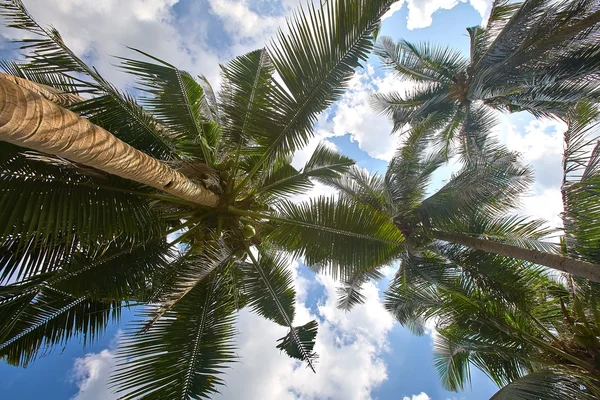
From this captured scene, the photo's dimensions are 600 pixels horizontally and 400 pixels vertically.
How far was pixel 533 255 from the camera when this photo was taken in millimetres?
5344

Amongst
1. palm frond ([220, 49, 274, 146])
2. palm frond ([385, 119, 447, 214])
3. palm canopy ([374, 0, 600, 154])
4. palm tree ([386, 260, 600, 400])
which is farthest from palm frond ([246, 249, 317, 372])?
palm canopy ([374, 0, 600, 154])

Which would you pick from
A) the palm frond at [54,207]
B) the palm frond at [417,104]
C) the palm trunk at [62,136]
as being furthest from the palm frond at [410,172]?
the palm trunk at [62,136]

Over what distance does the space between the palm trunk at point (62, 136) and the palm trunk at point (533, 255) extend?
18.1 ft

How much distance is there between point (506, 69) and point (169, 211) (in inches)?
311

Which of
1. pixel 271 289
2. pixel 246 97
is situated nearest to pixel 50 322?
pixel 271 289

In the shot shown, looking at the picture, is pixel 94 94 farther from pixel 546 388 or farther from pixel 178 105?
pixel 546 388

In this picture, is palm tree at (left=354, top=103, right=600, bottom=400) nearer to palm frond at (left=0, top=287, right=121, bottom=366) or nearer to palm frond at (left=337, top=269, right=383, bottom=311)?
palm frond at (left=337, top=269, right=383, bottom=311)

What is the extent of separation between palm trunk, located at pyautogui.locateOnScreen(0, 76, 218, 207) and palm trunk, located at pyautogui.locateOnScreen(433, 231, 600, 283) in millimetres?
5518

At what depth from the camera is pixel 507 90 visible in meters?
9.13

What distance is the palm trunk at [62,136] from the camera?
5.85 ft

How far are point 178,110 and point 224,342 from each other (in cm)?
330

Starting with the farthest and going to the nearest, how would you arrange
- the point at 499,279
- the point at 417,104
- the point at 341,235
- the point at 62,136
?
the point at 417,104 < the point at 499,279 < the point at 341,235 < the point at 62,136

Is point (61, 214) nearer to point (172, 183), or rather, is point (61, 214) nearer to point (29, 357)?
point (172, 183)

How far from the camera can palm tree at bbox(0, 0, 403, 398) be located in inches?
119
